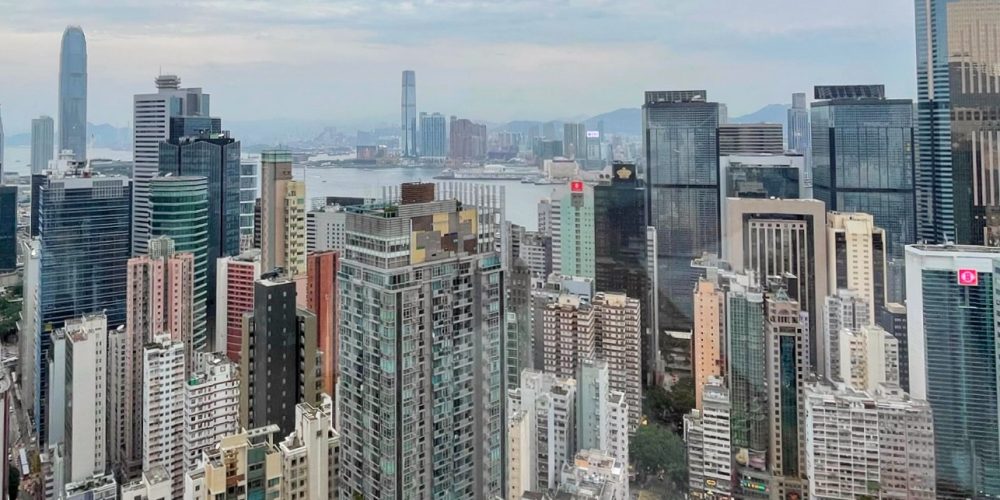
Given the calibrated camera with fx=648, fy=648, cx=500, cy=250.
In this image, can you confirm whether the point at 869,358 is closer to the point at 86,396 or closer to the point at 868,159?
the point at 868,159

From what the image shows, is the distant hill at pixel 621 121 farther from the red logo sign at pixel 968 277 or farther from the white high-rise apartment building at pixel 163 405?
the white high-rise apartment building at pixel 163 405

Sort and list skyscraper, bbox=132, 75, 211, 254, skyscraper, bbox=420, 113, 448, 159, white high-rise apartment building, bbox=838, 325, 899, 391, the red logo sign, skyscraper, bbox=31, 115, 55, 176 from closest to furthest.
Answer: white high-rise apartment building, bbox=838, 325, 899, 391
the red logo sign
skyscraper, bbox=420, 113, 448, 159
skyscraper, bbox=31, 115, 55, 176
skyscraper, bbox=132, 75, 211, 254

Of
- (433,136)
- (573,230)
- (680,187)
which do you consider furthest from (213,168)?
(680,187)

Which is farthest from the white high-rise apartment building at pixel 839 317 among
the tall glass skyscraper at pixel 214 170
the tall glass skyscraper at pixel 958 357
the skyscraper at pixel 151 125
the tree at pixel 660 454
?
the skyscraper at pixel 151 125

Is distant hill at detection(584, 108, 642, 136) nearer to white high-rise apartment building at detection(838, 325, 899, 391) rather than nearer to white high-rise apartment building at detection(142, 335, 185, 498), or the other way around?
white high-rise apartment building at detection(838, 325, 899, 391)

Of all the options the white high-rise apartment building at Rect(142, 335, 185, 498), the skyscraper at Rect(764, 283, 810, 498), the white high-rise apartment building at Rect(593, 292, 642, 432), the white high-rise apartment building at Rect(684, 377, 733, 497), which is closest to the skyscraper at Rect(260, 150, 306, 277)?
the white high-rise apartment building at Rect(142, 335, 185, 498)

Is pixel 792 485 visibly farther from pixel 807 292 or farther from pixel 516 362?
pixel 516 362
